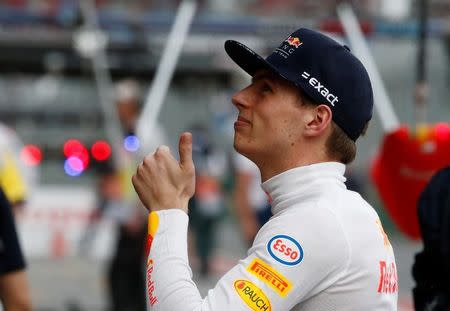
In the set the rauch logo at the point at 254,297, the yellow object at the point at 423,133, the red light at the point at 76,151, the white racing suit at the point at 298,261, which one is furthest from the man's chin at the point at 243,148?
the red light at the point at 76,151

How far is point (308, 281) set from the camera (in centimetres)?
214

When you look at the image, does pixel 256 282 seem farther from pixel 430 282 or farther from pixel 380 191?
pixel 380 191

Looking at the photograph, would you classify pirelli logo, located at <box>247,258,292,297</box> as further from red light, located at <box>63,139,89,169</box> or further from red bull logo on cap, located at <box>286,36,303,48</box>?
red light, located at <box>63,139,89,169</box>

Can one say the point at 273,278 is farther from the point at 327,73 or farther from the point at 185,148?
the point at 327,73

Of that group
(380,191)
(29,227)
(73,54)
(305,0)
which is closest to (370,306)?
(380,191)

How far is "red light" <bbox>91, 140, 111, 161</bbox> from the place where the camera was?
12.9 meters

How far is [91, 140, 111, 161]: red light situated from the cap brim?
10283mm

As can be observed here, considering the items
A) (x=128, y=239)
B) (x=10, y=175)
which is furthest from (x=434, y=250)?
(x=128, y=239)

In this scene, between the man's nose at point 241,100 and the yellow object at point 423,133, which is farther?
the yellow object at point 423,133

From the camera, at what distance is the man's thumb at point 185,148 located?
2268 millimetres

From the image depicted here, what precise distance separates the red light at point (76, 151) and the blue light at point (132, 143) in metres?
6.51

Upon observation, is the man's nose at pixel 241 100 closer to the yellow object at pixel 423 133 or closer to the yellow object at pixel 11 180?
the yellow object at pixel 423 133

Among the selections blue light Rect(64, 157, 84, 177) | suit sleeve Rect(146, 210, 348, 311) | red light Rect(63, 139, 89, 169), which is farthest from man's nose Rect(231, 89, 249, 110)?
blue light Rect(64, 157, 84, 177)

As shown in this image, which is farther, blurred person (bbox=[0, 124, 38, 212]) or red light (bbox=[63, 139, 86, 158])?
red light (bbox=[63, 139, 86, 158])
